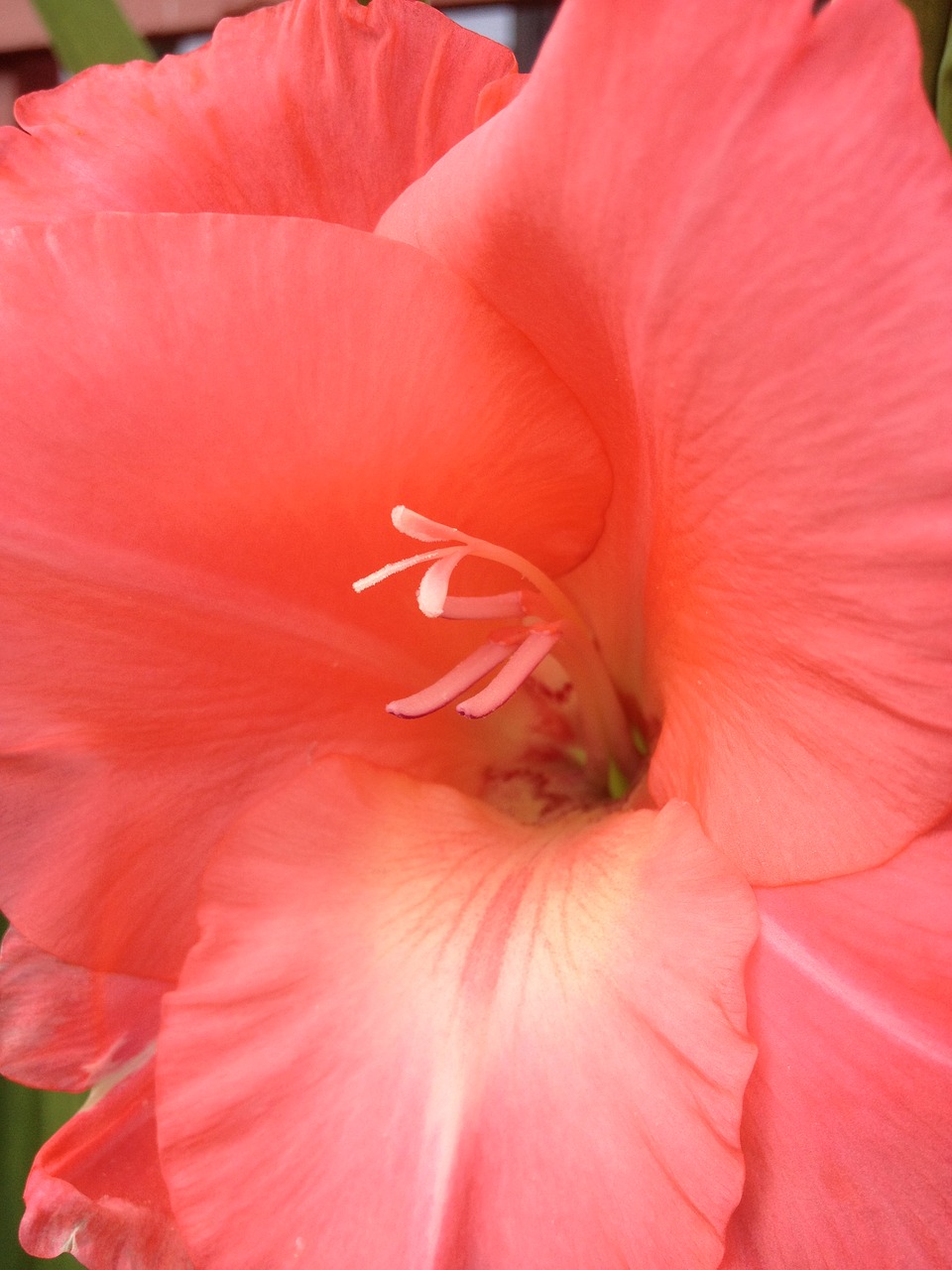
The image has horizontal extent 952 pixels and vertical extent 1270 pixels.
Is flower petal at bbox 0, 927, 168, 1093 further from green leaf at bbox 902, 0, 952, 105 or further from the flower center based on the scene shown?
green leaf at bbox 902, 0, 952, 105

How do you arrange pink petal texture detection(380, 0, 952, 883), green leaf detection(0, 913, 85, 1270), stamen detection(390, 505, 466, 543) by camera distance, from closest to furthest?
pink petal texture detection(380, 0, 952, 883), stamen detection(390, 505, 466, 543), green leaf detection(0, 913, 85, 1270)

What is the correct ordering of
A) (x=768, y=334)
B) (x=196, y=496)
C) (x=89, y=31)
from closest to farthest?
(x=768, y=334) → (x=196, y=496) → (x=89, y=31)

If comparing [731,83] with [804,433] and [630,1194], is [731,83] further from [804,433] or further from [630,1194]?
[630,1194]

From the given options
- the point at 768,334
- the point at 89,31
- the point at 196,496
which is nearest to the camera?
the point at 768,334

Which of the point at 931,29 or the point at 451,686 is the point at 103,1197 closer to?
the point at 451,686

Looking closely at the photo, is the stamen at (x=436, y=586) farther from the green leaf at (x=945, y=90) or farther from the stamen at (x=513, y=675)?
the green leaf at (x=945, y=90)

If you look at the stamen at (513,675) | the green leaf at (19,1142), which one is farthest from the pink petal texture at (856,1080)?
the green leaf at (19,1142)

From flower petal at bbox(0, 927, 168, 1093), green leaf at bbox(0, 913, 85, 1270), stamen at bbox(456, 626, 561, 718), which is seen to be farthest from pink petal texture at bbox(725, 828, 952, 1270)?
green leaf at bbox(0, 913, 85, 1270)

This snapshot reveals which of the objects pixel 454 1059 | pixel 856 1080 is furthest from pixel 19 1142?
pixel 856 1080
